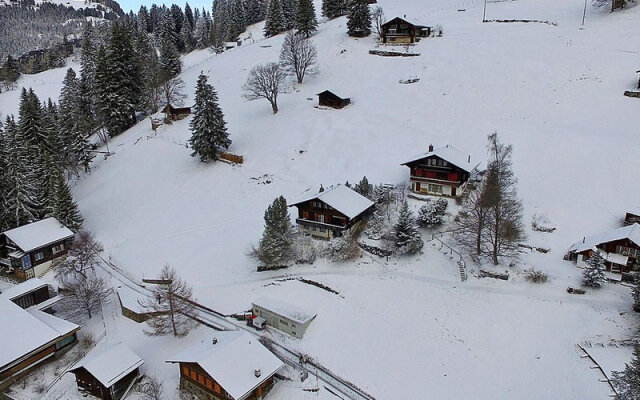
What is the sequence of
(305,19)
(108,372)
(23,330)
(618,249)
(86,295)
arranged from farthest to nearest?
(305,19), (86,295), (23,330), (618,249), (108,372)

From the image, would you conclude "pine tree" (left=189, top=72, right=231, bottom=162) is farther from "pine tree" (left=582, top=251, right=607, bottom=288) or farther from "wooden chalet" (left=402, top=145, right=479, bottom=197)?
"pine tree" (left=582, top=251, right=607, bottom=288)

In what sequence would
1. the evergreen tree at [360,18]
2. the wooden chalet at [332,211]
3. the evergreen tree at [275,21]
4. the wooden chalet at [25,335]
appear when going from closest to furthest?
the wooden chalet at [25,335] < the wooden chalet at [332,211] < the evergreen tree at [360,18] < the evergreen tree at [275,21]

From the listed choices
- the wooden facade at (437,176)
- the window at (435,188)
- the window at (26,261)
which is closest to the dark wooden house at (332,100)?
the wooden facade at (437,176)

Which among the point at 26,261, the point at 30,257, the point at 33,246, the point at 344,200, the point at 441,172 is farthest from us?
the point at 441,172

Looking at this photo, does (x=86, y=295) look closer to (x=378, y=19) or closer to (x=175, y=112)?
(x=175, y=112)

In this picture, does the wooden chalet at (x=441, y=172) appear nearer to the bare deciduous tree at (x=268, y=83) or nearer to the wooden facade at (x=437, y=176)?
the wooden facade at (x=437, y=176)

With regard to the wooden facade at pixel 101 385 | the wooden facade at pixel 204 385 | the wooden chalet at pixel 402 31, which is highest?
the wooden chalet at pixel 402 31

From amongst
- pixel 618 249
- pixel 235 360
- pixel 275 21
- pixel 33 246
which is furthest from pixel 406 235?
pixel 275 21
